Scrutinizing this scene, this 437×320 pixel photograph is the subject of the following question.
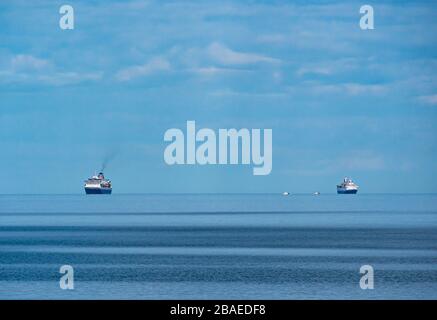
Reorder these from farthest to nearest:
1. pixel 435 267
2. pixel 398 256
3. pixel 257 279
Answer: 1. pixel 398 256
2. pixel 435 267
3. pixel 257 279

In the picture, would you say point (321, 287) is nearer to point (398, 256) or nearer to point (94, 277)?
point (94, 277)

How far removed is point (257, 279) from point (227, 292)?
21.2 ft

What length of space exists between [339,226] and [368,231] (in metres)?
12.8

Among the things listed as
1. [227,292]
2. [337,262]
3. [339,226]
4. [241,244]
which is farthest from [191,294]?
[339,226]

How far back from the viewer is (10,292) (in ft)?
174

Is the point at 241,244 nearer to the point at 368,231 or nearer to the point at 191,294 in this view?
the point at 368,231

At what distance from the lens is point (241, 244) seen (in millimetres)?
89812

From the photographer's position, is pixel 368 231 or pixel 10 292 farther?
pixel 368 231

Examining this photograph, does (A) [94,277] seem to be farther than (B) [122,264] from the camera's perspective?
No

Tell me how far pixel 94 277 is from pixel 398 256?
2702 cm
